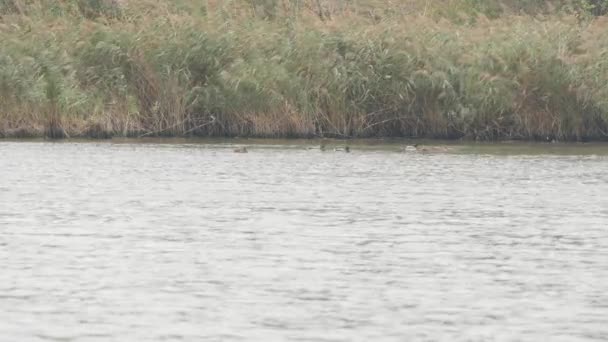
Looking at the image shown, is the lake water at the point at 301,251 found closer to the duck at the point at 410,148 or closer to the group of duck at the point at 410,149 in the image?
the group of duck at the point at 410,149

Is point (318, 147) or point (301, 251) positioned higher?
point (318, 147)

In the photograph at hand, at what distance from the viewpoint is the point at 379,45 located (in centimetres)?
3797

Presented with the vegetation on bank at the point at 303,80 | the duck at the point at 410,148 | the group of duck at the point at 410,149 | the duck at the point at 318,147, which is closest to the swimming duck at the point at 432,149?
the group of duck at the point at 410,149

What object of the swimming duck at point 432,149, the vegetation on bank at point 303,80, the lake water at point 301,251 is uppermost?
the vegetation on bank at point 303,80

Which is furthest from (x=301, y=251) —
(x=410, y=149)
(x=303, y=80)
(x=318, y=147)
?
(x=303, y=80)

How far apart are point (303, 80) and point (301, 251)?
66.8ft

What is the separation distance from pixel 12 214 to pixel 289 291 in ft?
25.6

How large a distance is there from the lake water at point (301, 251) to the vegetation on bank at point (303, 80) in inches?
229

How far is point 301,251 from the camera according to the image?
17.1m

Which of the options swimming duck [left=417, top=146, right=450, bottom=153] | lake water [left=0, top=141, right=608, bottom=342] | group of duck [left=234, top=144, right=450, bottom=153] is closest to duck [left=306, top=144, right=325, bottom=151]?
group of duck [left=234, top=144, right=450, bottom=153]

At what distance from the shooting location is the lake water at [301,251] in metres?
12.5

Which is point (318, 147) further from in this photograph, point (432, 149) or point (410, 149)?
point (432, 149)

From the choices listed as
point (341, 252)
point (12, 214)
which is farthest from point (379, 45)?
point (341, 252)

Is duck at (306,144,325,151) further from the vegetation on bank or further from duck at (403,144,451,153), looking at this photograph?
the vegetation on bank
